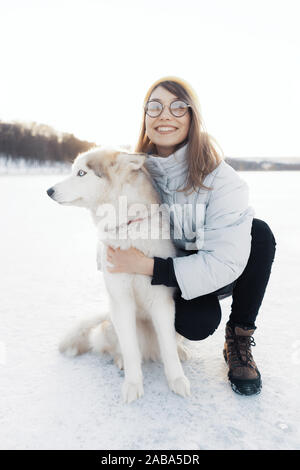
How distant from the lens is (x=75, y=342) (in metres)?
1.86

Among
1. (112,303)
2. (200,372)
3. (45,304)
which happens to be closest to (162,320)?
(112,303)

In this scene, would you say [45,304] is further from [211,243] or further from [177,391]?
[211,243]

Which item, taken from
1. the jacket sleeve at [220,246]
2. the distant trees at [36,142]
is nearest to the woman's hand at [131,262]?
the jacket sleeve at [220,246]

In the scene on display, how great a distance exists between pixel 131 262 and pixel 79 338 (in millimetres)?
644

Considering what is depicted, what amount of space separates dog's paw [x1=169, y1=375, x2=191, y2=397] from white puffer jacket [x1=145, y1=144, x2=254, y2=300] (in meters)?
0.39

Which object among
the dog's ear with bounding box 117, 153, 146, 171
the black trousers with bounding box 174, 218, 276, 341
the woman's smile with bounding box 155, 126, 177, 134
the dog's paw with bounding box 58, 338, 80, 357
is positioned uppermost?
the woman's smile with bounding box 155, 126, 177, 134

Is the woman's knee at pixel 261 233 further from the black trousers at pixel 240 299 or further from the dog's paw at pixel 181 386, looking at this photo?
the dog's paw at pixel 181 386

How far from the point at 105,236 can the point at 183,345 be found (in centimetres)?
81

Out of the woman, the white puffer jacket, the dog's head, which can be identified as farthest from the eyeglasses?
the dog's head

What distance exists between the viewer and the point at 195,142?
5.48 ft

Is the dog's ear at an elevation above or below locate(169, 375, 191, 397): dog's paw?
above

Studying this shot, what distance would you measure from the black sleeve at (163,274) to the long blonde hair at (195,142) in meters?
0.38

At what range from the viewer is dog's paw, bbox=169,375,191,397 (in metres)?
1.55

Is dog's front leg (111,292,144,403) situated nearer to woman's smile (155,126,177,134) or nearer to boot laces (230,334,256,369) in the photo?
boot laces (230,334,256,369)
